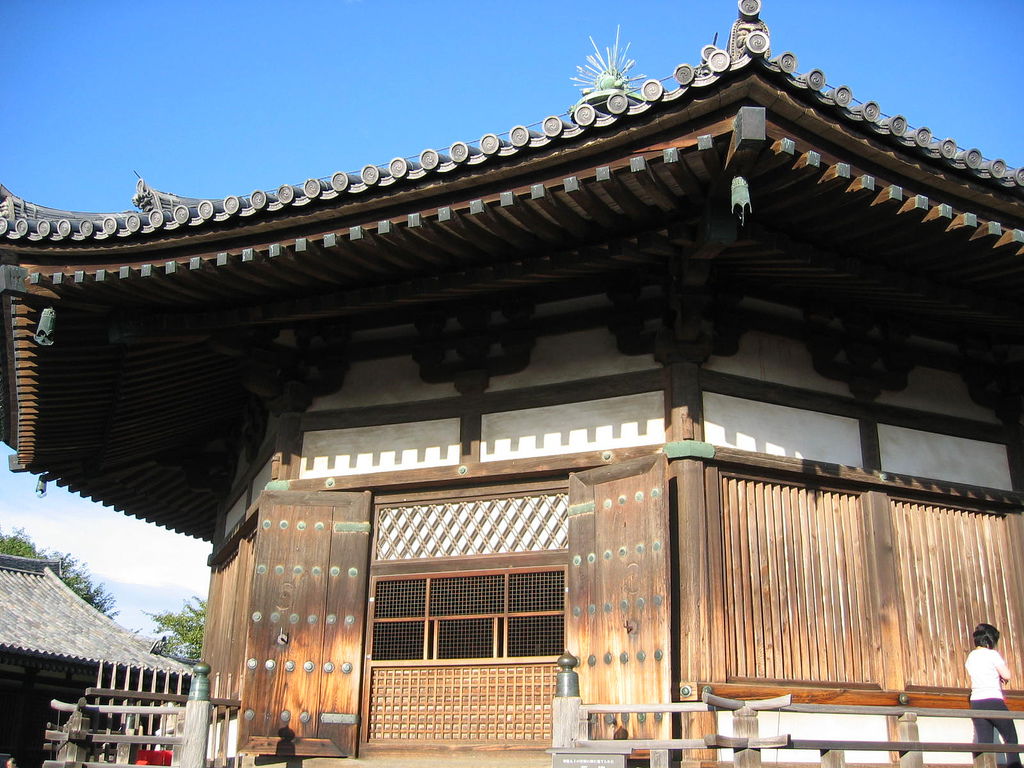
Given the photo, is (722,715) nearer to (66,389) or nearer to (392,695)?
(392,695)

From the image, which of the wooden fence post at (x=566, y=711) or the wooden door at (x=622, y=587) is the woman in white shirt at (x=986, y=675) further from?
the wooden fence post at (x=566, y=711)

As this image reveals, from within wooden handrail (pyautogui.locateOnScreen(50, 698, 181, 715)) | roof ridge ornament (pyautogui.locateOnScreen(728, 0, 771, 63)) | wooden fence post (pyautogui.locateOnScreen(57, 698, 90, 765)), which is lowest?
wooden fence post (pyautogui.locateOnScreen(57, 698, 90, 765))

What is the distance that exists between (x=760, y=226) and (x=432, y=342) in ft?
10.9

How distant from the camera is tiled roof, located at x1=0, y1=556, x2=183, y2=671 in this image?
2394 cm

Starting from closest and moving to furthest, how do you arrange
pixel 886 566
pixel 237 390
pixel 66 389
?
pixel 886 566, pixel 66 389, pixel 237 390

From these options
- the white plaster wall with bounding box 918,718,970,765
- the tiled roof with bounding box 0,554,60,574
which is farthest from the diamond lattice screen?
the tiled roof with bounding box 0,554,60,574

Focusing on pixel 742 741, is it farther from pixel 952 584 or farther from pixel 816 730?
pixel 952 584

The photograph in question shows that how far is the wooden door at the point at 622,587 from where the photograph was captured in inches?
315

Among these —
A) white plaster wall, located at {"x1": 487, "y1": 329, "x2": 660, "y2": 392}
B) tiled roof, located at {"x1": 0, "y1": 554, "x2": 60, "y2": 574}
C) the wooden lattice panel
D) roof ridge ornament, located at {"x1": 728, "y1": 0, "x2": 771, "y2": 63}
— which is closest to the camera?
roof ridge ornament, located at {"x1": 728, "y1": 0, "x2": 771, "y2": 63}

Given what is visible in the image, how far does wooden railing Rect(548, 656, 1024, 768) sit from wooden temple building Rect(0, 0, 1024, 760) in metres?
1.16

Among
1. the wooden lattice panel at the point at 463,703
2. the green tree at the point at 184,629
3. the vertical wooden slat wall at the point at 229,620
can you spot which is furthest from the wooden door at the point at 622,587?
the green tree at the point at 184,629

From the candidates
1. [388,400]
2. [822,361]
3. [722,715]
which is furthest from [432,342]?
[722,715]

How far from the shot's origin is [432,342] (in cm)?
992

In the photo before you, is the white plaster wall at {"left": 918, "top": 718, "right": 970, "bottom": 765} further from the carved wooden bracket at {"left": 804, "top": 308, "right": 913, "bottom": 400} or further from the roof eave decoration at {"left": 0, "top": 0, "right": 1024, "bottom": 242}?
the roof eave decoration at {"left": 0, "top": 0, "right": 1024, "bottom": 242}
